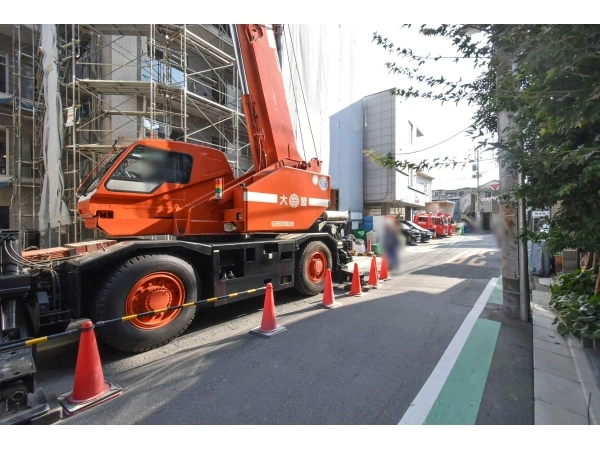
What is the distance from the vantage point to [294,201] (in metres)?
5.60

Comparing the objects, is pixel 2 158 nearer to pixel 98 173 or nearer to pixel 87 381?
pixel 98 173

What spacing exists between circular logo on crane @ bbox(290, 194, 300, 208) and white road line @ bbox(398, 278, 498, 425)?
3448mm

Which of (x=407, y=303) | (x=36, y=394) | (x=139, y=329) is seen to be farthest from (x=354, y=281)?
(x=36, y=394)

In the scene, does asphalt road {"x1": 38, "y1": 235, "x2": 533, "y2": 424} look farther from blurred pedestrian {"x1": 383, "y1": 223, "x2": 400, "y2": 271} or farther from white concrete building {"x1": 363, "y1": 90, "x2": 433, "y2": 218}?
white concrete building {"x1": 363, "y1": 90, "x2": 433, "y2": 218}

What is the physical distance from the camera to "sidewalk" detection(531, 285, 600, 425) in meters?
2.41

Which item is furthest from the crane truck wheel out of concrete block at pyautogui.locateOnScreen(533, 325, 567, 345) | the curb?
concrete block at pyautogui.locateOnScreen(533, 325, 567, 345)

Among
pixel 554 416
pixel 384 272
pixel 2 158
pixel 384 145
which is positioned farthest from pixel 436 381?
pixel 384 145

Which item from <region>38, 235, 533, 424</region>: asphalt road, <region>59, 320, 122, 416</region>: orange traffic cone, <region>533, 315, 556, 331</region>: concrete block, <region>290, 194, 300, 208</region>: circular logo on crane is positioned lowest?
<region>533, 315, 556, 331</region>: concrete block

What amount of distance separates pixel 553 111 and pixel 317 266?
4621 millimetres

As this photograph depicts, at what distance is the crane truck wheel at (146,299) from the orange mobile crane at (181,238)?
0.04ft

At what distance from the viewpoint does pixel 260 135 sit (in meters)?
5.57

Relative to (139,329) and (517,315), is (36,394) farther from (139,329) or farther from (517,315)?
(517,315)

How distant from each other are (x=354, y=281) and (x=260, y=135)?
366cm

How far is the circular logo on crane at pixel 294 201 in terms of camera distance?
555cm
